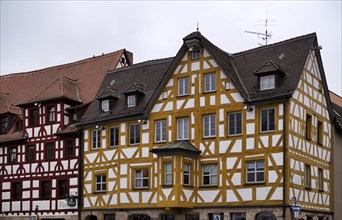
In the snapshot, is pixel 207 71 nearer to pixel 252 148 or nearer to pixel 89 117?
pixel 252 148

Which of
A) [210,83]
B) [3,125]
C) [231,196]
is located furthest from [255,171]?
[3,125]

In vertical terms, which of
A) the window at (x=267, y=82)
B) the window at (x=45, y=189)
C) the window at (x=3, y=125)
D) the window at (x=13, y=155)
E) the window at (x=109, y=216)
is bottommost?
the window at (x=109, y=216)

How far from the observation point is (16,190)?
50.6 m

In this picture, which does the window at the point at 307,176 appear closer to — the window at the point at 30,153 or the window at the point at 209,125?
the window at the point at 209,125

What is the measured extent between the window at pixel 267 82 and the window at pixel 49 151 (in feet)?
55.4

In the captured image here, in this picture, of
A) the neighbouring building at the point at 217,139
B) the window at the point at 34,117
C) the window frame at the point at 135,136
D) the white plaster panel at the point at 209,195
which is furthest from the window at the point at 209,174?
the window at the point at 34,117

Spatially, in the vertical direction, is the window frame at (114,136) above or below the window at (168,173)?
above

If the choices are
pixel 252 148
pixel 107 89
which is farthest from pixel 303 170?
pixel 107 89

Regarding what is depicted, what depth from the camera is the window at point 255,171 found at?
38.0 m

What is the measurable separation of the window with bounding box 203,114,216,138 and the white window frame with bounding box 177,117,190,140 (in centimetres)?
111

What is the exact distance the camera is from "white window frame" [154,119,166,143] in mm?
42281

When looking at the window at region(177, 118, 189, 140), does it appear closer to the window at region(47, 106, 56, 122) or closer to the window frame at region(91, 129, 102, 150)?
the window frame at region(91, 129, 102, 150)

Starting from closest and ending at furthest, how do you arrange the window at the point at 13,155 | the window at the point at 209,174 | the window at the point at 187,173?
the window at the point at 209,174 < the window at the point at 187,173 < the window at the point at 13,155

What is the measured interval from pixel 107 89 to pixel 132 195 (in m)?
7.91
